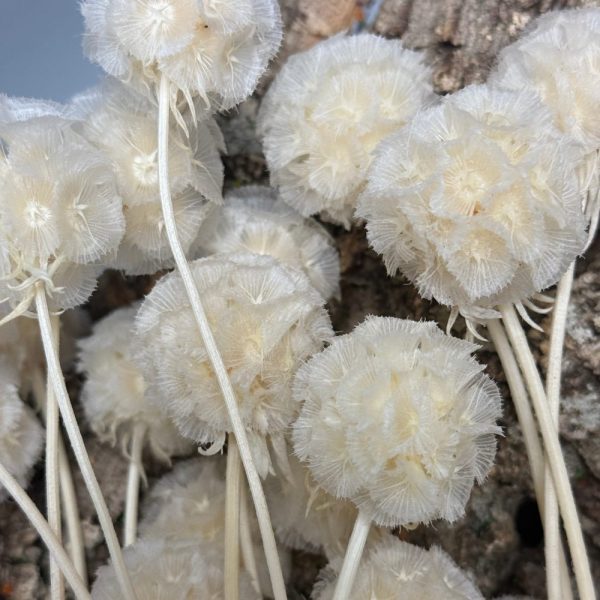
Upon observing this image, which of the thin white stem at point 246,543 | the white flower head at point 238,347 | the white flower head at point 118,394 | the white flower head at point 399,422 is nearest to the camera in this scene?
the white flower head at point 399,422

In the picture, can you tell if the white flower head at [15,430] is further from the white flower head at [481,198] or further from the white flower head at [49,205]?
the white flower head at [481,198]

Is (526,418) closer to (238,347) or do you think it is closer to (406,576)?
(406,576)

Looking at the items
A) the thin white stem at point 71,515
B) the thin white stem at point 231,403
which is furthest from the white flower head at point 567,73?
the thin white stem at point 71,515

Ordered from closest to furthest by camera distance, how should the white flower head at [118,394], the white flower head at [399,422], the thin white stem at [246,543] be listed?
1. the white flower head at [399,422]
2. the thin white stem at [246,543]
3. the white flower head at [118,394]

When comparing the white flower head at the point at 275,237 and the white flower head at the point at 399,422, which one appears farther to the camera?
the white flower head at the point at 275,237

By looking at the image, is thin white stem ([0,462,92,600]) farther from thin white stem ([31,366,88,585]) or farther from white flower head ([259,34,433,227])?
white flower head ([259,34,433,227])

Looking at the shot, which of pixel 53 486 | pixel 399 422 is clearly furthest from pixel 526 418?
pixel 53 486
